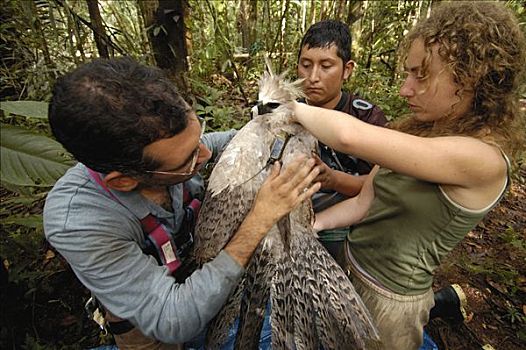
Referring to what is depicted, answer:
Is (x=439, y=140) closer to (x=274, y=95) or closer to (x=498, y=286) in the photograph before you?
(x=274, y=95)

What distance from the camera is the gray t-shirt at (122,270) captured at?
1099 millimetres

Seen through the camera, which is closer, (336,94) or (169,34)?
(336,94)

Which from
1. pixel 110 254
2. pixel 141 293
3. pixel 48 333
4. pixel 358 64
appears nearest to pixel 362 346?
pixel 141 293

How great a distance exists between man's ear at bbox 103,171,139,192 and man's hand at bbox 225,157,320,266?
43cm

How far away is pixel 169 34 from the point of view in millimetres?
2932

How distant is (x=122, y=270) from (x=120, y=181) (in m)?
0.32

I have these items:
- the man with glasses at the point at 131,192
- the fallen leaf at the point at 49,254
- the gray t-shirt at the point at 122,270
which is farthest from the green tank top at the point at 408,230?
the fallen leaf at the point at 49,254

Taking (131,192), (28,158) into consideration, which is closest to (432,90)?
(131,192)

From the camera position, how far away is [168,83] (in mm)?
1156

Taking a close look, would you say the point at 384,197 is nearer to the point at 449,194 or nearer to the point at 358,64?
the point at 449,194

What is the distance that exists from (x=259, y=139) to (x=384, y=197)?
1.99 feet

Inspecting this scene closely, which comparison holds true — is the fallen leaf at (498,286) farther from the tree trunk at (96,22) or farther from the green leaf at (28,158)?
the tree trunk at (96,22)

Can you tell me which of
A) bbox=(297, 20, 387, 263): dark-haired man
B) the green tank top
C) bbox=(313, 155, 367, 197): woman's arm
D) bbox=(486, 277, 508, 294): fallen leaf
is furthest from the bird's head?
bbox=(486, 277, 508, 294): fallen leaf

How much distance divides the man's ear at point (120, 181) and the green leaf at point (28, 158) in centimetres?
19
